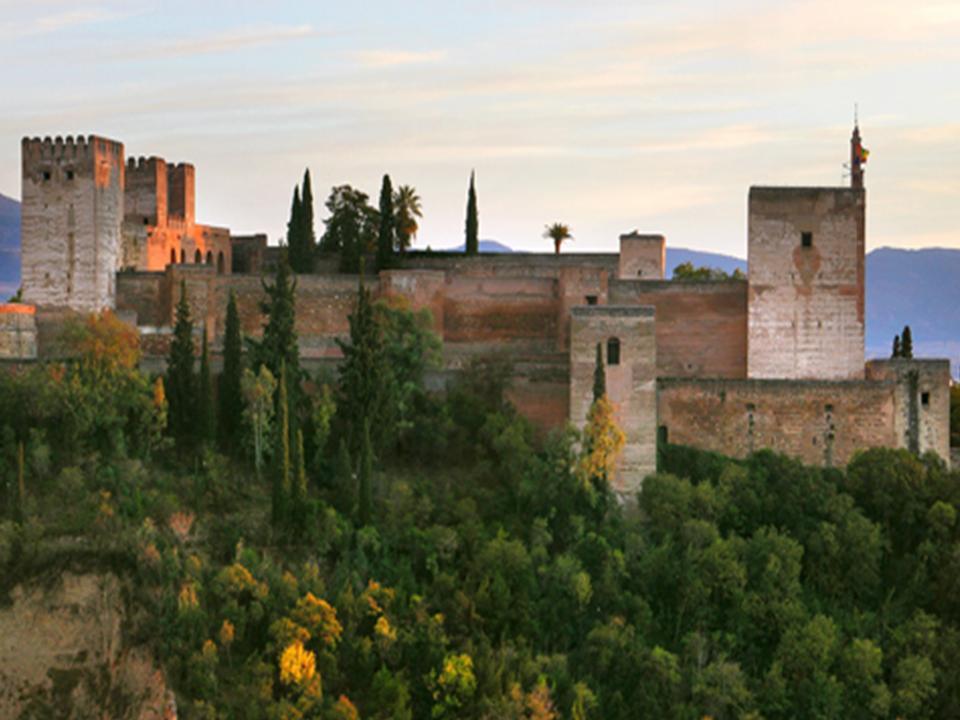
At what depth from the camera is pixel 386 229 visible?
36062 millimetres

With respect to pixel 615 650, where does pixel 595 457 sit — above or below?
above

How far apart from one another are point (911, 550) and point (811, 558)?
1.74 m

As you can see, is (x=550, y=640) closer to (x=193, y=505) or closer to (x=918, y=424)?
(x=193, y=505)

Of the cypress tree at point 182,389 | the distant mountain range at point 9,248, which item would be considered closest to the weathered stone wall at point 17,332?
the cypress tree at point 182,389

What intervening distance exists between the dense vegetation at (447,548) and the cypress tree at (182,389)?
80 millimetres

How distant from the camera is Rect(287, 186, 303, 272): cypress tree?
35.4 m

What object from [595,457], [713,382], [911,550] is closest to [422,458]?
[595,457]

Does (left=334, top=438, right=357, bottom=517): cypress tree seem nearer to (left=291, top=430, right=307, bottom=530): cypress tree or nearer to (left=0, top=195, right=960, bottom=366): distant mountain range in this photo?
(left=291, top=430, right=307, bottom=530): cypress tree

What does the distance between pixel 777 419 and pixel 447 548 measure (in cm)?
676

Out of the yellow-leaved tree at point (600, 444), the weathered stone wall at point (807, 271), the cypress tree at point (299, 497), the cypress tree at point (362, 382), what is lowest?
the cypress tree at point (299, 497)

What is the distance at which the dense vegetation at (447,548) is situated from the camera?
24297 mm

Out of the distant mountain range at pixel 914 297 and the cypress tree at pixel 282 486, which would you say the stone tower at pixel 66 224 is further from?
the distant mountain range at pixel 914 297

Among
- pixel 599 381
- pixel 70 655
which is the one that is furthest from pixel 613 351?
pixel 70 655

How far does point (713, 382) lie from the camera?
29906mm
